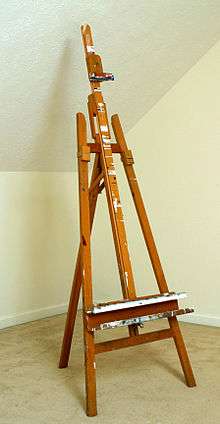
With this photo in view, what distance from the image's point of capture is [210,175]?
255cm

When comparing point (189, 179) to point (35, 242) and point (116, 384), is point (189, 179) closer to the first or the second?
point (35, 242)

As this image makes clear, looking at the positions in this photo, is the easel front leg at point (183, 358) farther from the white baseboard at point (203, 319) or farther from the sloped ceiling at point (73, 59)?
the sloped ceiling at point (73, 59)

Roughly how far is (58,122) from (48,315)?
4.51ft

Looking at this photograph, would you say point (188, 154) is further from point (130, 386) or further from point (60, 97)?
point (130, 386)

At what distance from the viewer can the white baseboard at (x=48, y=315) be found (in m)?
2.57

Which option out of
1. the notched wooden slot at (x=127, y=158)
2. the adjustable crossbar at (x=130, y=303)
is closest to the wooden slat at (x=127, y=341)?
the adjustable crossbar at (x=130, y=303)

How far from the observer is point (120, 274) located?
1.75 meters

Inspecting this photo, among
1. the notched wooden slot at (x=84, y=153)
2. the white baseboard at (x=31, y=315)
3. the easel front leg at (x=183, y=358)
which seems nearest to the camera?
the easel front leg at (x=183, y=358)

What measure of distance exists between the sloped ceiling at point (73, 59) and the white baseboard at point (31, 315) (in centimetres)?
99

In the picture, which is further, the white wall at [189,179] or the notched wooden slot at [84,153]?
the white wall at [189,179]

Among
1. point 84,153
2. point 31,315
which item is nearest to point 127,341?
point 84,153

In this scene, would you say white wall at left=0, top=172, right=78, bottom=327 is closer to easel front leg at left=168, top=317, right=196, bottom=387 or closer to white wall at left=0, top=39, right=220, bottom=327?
white wall at left=0, top=39, right=220, bottom=327

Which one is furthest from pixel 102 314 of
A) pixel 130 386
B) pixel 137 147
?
pixel 137 147

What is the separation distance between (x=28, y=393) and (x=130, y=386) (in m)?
0.41
